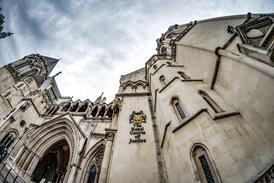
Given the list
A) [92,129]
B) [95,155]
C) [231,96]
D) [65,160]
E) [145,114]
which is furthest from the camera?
[65,160]

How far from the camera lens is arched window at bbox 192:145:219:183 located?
516cm

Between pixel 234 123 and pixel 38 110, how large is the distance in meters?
19.9

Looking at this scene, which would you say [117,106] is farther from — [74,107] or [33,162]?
[33,162]

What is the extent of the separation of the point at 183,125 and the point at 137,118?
4571mm

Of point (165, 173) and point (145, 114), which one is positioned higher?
point (145, 114)

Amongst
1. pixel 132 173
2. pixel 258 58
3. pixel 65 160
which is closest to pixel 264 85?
pixel 258 58

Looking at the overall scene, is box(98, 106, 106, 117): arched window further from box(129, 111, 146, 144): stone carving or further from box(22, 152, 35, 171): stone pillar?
box(22, 152, 35, 171): stone pillar

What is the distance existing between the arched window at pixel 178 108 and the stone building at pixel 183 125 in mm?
59

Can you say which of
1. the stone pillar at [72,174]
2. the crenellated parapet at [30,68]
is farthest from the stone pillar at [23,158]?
the crenellated parapet at [30,68]

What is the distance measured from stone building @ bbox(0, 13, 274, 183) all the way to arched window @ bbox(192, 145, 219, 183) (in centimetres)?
3

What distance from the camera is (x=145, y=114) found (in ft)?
38.8

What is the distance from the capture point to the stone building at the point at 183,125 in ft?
17.1

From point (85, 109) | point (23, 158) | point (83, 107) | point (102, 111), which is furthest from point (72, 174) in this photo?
point (83, 107)

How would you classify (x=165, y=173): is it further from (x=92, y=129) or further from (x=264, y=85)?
(x=92, y=129)
